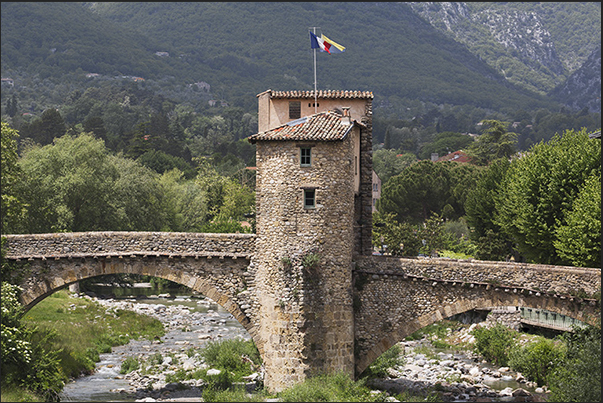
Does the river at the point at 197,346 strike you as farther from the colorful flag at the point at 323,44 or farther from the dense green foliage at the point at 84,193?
the colorful flag at the point at 323,44

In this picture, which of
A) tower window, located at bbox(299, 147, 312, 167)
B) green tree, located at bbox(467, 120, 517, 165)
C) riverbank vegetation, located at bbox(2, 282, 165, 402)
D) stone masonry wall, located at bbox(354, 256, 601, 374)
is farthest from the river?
green tree, located at bbox(467, 120, 517, 165)

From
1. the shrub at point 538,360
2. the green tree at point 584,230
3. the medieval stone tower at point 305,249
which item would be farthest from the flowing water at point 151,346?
the green tree at point 584,230

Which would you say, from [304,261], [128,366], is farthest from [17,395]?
[304,261]

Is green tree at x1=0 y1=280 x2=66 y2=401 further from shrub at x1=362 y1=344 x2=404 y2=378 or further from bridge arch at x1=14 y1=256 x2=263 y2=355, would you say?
shrub at x1=362 y1=344 x2=404 y2=378

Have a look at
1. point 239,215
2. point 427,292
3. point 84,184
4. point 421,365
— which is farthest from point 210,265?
point 239,215

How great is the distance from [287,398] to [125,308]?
108 ft

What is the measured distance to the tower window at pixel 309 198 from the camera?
114ft

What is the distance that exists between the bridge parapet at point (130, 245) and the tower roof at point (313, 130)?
5.08 m

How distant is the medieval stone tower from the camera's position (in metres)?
34.4

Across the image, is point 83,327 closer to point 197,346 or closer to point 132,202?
point 197,346

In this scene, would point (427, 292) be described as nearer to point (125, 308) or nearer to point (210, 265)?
point (210, 265)

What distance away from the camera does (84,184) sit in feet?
200

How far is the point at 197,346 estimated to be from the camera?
5138 cm

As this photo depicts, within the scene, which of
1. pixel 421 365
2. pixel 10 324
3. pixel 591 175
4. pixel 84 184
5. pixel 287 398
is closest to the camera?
pixel 287 398
